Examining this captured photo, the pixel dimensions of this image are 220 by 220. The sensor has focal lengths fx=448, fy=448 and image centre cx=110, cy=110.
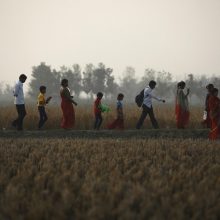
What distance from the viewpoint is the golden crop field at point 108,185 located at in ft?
13.5

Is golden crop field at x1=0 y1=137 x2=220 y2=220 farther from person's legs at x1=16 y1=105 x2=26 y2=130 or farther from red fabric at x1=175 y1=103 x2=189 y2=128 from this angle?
red fabric at x1=175 y1=103 x2=189 y2=128

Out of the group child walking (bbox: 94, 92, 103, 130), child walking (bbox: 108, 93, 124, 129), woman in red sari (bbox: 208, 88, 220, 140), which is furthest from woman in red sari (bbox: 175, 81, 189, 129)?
woman in red sari (bbox: 208, 88, 220, 140)

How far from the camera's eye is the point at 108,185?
200 inches

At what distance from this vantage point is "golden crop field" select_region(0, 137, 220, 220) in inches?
162

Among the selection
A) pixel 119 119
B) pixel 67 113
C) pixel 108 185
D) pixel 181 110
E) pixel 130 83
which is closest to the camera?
pixel 108 185

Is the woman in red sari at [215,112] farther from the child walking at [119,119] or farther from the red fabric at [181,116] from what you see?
the child walking at [119,119]

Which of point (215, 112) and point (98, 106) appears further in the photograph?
point (98, 106)

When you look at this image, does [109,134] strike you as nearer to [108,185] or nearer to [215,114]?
[215,114]

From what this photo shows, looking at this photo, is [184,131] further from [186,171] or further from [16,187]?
→ [16,187]

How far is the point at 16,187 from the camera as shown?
4934 mm

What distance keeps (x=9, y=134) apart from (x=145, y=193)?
8910mm

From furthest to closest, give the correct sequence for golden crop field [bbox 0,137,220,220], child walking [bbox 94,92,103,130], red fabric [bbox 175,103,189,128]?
child walking [bbox 94,92,103,130]
red fabric [bbox 175,103,189,128]
golden crop field [bbox 0,137,220,220]

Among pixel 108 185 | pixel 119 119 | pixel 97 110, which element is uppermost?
pixel 97 110

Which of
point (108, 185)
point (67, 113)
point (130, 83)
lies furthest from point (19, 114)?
point (130, 83)
